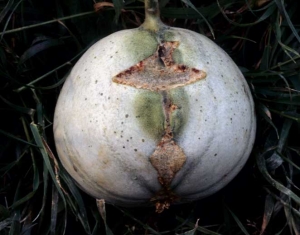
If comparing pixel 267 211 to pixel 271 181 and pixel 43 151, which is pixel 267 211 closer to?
pixel 271 181

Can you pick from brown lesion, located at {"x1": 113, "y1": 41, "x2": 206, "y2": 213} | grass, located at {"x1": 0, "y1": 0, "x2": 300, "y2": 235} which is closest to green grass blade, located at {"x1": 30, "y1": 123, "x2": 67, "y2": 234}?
grass, located at {"x1": 0, "y1": 0, "x2": 300, "y2": 235}

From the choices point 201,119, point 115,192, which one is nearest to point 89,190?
point 115,192

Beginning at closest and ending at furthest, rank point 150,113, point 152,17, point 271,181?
1. point 150,113
2. point 152,17
3. point 271,181

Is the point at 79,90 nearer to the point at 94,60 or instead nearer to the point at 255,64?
the point at 94,60

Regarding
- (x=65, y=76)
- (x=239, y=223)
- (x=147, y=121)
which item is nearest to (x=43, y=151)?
(x=65, y=76)

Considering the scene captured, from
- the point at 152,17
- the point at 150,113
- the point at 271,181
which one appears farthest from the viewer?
the point at 271,181

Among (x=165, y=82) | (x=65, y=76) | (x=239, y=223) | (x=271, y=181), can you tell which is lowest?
(x=239, y=223)

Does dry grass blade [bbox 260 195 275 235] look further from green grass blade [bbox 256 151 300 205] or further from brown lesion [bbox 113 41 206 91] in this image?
brown lesion [bbox 113 41 206 91]
